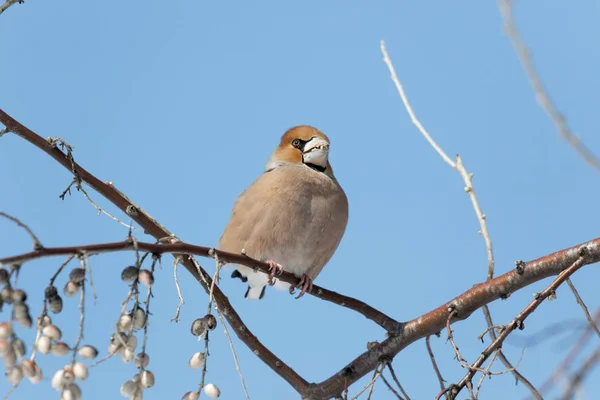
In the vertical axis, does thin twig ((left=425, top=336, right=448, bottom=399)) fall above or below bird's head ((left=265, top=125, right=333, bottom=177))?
below

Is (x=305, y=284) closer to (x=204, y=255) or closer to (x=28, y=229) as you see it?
(x=204, y=255)

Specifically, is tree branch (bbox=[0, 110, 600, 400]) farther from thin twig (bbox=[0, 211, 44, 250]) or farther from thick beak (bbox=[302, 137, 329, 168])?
thick beak (bbox=[302, 137, 329, 168])

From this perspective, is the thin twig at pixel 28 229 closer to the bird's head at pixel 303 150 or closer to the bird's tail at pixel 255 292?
the bird's tail at pixel 255 292

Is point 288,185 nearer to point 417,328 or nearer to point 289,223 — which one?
point 289,223

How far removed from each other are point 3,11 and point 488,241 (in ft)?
6.62

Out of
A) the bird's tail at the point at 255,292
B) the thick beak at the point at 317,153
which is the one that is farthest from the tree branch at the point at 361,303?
the thick beak at the point at 317,153

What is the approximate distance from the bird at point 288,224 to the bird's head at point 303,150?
117mm

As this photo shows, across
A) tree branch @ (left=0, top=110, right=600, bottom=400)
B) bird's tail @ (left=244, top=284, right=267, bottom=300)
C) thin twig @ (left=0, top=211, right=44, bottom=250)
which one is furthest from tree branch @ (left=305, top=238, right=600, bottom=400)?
thin twig @ (left=0, top=211, right=44, bottom=250)

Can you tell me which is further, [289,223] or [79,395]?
[289,223]

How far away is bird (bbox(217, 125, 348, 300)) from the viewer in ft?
13.6

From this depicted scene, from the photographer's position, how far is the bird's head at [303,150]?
482 centimetres

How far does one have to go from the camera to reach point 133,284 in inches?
79.3

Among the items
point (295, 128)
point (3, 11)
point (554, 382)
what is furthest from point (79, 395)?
point (295, 128)

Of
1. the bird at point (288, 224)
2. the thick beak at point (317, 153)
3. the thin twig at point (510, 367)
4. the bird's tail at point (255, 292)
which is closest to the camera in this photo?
the thin twig at point (510, 367)
